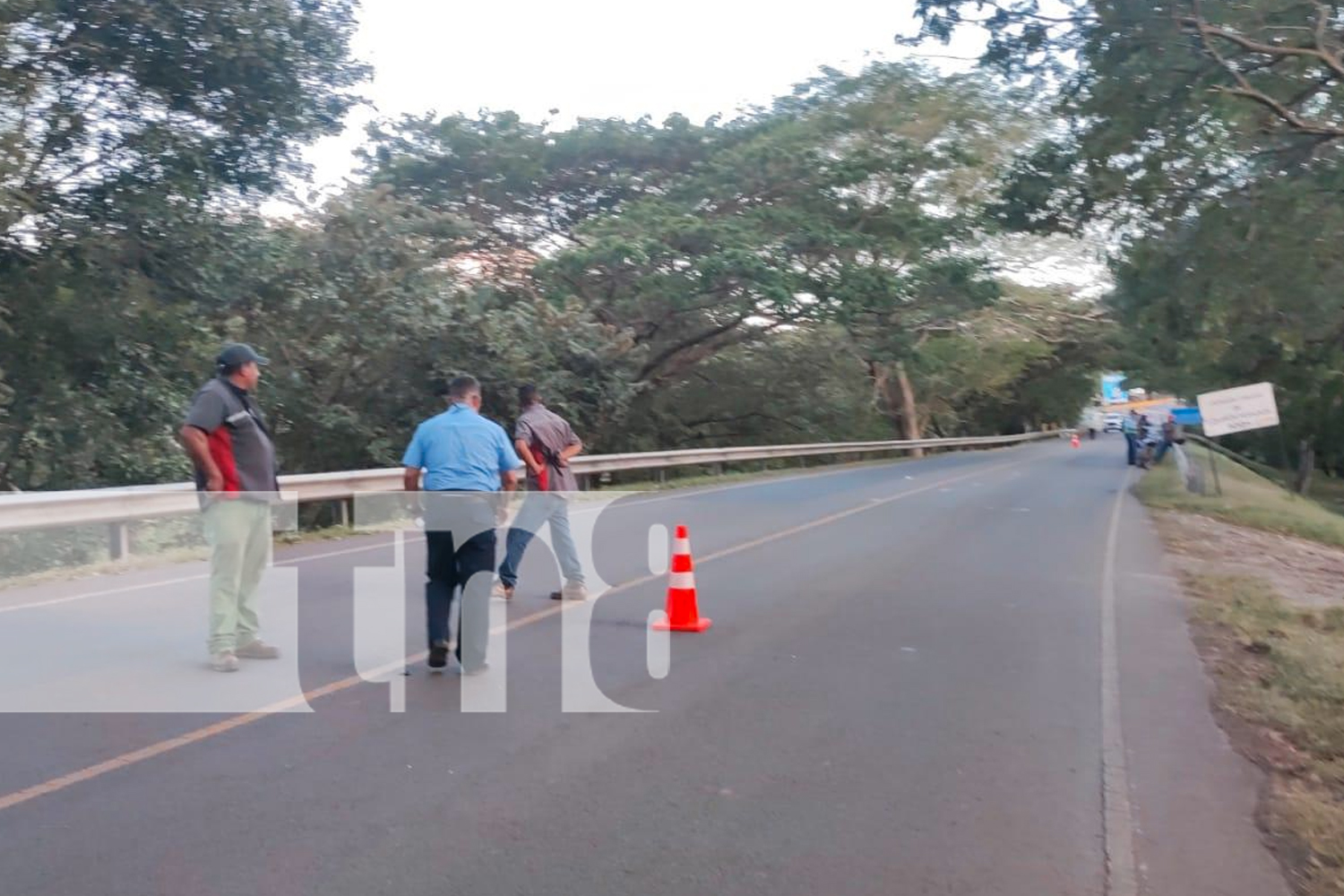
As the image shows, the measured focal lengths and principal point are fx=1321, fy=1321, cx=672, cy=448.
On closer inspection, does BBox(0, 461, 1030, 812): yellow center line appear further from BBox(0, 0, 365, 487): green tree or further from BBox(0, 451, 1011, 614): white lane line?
BBox(0, 0, 365, 487): green tree

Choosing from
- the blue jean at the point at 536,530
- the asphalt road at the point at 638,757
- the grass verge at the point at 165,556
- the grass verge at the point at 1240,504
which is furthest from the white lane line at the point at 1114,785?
the grass verge at the point at 1240,504

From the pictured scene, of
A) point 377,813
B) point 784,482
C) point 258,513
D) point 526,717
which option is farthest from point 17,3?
point 784,482

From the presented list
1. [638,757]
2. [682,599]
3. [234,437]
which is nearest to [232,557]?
[234,437]

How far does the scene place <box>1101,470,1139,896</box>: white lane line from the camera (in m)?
4.98

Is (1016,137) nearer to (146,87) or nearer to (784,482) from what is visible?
(784,482)

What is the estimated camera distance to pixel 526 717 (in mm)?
6973

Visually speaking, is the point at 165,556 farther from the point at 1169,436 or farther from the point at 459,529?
the point at 1169,436

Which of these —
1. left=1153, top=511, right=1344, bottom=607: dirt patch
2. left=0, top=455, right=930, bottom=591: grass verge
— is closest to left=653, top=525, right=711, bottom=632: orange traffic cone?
left=0, top=455, right=930, bottom=591: grass verge

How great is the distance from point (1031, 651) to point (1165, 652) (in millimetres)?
1097

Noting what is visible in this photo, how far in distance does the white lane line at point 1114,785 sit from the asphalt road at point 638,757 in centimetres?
2

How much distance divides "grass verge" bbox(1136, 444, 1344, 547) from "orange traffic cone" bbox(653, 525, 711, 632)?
14850mm

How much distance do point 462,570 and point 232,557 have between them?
4.36 ft

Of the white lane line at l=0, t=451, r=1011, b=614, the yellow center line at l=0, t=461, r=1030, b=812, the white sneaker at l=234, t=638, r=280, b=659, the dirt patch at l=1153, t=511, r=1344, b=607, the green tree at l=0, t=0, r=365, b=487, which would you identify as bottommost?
the dirt patch at l=1153, t=511, r=1344, b=607

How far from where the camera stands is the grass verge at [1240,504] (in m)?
21.8
